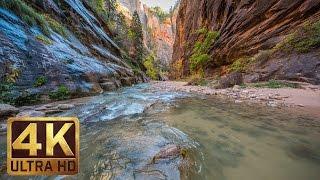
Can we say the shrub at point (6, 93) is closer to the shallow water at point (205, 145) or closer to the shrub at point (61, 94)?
the shrub at point (61, 94)

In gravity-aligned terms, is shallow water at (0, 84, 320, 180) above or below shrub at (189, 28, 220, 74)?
below

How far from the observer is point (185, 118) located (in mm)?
5020

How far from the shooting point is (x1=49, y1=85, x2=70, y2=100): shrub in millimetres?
7590

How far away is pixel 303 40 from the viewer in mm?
10812

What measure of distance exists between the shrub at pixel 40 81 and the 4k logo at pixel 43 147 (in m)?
6.52

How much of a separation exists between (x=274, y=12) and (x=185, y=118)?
13.5 meters

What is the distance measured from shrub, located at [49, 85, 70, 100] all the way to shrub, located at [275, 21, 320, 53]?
34.3ft

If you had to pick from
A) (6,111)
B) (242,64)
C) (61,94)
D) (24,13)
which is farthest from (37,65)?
(242,64)

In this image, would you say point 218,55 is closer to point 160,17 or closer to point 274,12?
point 274,12

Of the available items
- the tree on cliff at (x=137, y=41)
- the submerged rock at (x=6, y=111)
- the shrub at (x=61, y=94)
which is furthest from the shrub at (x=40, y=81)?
the tree on cliff at (x=137, y=41)

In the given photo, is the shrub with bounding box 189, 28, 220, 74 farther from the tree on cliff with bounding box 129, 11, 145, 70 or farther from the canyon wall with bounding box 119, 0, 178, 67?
the canyon wall with bounding box 119, 0, 178, 67

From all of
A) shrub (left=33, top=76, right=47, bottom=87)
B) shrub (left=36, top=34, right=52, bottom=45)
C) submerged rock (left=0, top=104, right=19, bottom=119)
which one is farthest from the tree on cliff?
submerged rock (left=0, top=104, right=19, bottom=119)

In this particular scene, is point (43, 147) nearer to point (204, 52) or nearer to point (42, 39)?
point (42, 39)

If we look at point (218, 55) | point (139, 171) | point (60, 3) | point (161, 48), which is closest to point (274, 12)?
point (218, 55)
